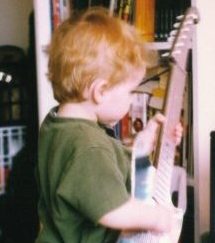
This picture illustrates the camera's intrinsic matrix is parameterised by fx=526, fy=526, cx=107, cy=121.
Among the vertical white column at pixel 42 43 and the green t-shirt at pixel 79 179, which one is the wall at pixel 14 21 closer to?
the vertical white column at pixel 42 43

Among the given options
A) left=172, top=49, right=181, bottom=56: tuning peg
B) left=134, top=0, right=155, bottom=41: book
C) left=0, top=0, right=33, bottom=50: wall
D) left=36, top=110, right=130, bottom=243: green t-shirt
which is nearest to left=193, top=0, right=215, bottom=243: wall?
left=134, top=0, right=155, bottom=41: book

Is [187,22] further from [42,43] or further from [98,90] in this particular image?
Result: [42,43]

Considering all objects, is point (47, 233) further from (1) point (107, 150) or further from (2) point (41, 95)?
(2) point (41, 95)

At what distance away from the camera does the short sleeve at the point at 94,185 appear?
0.86 metres

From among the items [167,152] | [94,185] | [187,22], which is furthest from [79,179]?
[187,22]

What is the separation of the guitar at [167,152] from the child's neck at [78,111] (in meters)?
0.10

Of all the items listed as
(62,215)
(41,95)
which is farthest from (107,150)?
(41,95)

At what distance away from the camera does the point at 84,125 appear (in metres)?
0.94

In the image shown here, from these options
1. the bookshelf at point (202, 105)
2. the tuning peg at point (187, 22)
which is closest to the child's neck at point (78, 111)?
the tuning peg at point (187, 22)

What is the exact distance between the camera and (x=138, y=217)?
0.90 m

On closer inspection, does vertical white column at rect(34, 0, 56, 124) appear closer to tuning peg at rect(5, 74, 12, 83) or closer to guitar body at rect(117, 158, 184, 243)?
tuning peg at rect(5, 74, 12, 83)

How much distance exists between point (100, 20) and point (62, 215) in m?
0.37

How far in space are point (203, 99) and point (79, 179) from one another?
79 centimetres

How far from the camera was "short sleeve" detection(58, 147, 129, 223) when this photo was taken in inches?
34.0
